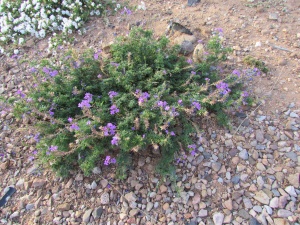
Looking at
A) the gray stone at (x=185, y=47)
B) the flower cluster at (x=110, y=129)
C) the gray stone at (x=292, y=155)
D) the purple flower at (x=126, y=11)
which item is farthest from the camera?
the purple flower at (x=126, y=11)

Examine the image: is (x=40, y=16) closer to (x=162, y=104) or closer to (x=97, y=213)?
(x=162, y=104)

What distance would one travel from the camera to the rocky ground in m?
3.38

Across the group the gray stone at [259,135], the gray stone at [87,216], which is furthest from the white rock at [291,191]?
the gray stone at [87,216]

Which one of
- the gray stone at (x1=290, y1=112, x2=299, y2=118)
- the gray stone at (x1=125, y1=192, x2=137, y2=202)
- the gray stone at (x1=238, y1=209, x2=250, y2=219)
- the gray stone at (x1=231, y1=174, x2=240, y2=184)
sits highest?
the gray stone at (x1=290, y1=112, x2=299, y2=118)

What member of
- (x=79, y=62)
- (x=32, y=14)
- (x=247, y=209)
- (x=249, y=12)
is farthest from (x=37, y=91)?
(x=249, y=12)

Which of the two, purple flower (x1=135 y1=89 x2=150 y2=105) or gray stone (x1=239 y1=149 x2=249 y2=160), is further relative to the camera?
gray stone (x1=239 y1=149 x2=249 y2=160)

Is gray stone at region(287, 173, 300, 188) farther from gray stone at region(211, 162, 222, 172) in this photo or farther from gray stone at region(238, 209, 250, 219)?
gray stone at region(211, 162, 222, 172)

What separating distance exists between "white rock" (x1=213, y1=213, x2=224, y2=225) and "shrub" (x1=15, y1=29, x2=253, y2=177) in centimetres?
76

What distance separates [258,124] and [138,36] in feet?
7.29

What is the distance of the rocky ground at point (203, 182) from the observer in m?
3.38

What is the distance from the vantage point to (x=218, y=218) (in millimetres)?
3303

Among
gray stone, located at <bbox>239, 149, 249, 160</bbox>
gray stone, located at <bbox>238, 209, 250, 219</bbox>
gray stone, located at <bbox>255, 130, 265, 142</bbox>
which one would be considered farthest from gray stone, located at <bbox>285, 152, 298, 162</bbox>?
gray stone, located at <bbox>238, 209, 250, 219</bbox>

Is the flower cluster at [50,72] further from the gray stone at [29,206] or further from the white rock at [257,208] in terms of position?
the white rock at [257,208]

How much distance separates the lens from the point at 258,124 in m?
4.01
